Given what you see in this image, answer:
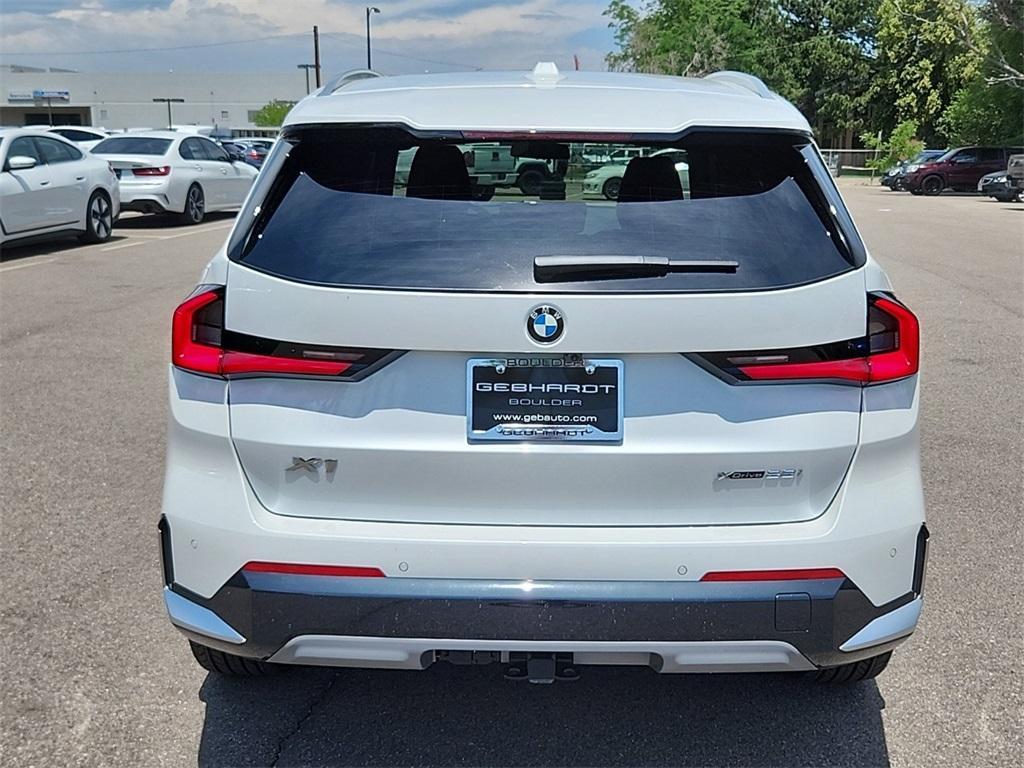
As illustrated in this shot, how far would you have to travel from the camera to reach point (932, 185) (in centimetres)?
3841

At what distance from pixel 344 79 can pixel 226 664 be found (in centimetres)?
190

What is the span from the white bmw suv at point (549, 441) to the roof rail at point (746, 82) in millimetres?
623

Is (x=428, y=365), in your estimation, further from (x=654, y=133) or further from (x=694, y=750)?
(x=694, y=750)

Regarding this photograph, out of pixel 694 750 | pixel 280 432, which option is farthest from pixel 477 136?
pixel 694 750

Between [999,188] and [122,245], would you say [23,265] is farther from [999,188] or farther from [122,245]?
[999,188]

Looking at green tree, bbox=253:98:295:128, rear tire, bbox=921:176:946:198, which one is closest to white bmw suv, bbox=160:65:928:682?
rear tire, bbox=921:176:946:198

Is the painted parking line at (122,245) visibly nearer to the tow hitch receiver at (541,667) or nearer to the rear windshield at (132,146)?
the rear windshield at (132,146)

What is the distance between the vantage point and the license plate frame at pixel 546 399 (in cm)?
245

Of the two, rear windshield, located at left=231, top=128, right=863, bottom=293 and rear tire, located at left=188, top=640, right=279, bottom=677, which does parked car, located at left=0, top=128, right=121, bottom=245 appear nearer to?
rear tire, located at left=188, top=640, right=279, bottom=677

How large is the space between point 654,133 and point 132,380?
19.3ft

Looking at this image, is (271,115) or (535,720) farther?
(271,115)

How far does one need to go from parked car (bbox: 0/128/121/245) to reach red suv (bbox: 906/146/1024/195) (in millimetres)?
31046

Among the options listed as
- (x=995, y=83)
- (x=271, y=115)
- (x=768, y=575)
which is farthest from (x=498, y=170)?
(x=271, y=115)

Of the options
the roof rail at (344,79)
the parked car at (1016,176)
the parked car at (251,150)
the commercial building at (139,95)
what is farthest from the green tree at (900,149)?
the commercial building at (139,95)
